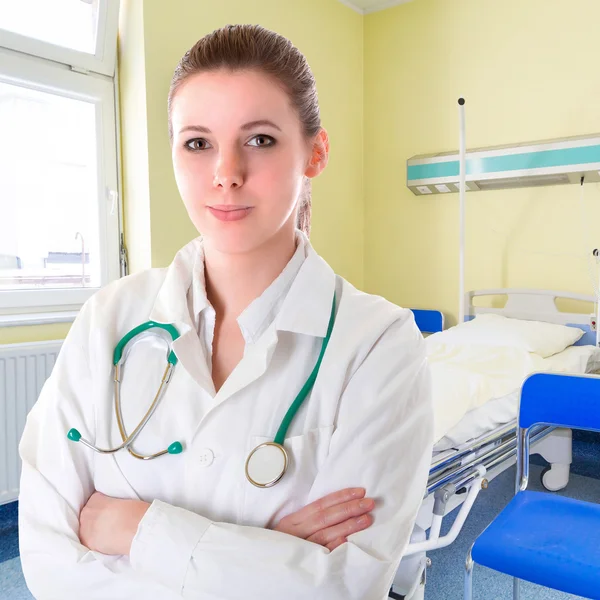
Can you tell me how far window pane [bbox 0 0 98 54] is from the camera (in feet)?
7.97

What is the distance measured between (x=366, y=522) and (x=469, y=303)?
2836 millimetres

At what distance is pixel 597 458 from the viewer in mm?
2969

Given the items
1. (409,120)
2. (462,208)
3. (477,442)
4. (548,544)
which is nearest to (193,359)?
(548,544)

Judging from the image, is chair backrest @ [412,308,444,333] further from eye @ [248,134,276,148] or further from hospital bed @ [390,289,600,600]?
eye @ [248,134,276,148]

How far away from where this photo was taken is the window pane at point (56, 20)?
2.43 meters

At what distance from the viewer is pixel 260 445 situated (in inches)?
30.6

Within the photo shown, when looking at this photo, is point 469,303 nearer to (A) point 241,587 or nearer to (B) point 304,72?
(B) point 304,72

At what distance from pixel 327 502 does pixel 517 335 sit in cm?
219

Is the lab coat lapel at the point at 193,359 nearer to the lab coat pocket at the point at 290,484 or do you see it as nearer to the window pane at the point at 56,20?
the lab coat pocket at the point at 290,484

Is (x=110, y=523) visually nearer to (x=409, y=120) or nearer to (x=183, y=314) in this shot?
(x=183, y=314)

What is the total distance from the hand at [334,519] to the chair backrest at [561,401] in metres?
1.21

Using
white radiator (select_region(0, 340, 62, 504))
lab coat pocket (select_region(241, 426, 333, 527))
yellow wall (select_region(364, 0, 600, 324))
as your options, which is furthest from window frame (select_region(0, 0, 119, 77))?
lab coat pocket (select_region(241, 426, 333, 527))

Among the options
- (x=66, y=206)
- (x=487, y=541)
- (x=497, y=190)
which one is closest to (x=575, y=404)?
(x=487, y=541)

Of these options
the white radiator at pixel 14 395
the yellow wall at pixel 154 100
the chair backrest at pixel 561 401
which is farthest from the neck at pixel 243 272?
the yellow wall at pixel 154 100
